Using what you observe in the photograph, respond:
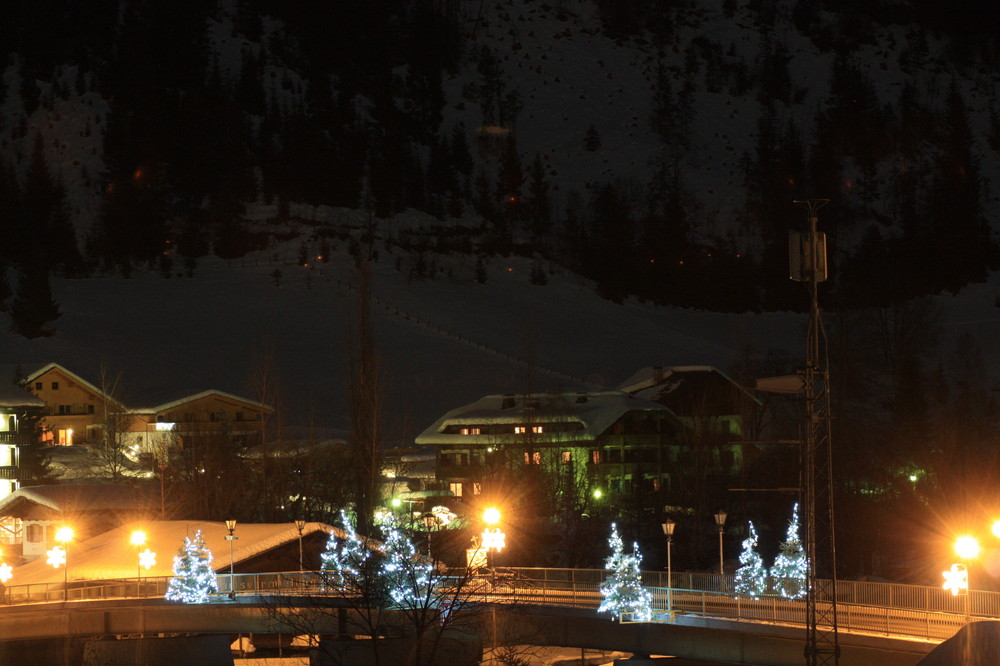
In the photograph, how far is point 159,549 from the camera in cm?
3619

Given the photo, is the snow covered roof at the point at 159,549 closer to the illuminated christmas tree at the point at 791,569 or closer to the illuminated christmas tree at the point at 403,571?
the illuminated christmas tree at the point at 403,571

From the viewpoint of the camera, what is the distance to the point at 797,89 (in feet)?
550

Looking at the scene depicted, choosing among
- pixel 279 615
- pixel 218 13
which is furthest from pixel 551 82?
pixel 279 615

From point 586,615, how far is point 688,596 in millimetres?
2292

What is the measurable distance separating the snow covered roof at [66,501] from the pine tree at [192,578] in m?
14.4

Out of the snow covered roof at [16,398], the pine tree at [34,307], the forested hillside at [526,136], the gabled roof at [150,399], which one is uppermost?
the forested hillside at [526,136]

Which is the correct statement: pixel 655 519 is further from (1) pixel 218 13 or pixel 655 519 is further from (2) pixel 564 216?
(1) pixel 218 13

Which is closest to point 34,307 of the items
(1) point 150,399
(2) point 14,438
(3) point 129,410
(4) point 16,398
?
(1) point 150,399

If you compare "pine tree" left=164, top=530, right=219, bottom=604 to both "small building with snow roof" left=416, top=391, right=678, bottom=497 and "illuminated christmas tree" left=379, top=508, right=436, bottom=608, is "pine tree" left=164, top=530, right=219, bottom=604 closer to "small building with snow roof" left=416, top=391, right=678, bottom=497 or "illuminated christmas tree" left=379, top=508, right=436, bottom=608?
"illuminated christmas tree" left=379, top=508, right=436, bottom=608

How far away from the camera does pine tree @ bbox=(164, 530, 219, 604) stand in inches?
1186

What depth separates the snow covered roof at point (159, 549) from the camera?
34438 millimetres

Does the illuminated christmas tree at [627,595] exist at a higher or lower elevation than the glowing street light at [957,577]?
lower

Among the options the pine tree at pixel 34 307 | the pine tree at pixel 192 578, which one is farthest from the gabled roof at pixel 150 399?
the pine tree at pixel 192 578

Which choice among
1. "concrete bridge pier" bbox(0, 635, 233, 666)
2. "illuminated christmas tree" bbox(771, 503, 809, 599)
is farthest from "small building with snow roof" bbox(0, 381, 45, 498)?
"illuminated christmas tree" bbox(771, 503, 809, 599)
